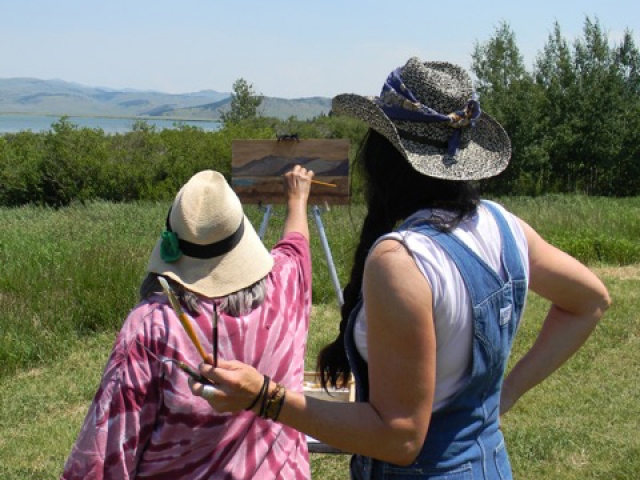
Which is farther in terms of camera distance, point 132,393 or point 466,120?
point 132,393

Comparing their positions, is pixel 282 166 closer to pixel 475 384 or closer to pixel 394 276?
pixel 475 384

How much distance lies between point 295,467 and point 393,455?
74 centimetres

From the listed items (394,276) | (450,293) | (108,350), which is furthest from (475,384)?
(108,350)

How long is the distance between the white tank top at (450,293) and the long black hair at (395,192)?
0.03 m

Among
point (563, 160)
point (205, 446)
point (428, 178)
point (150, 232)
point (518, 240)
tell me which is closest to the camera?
point (428, 178)

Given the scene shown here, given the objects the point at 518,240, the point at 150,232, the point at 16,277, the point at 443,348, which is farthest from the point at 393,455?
the point at 150,232

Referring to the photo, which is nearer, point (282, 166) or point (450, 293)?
point (450, 293)

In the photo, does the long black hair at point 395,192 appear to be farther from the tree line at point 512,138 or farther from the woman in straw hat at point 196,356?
the tree line at point 512,138

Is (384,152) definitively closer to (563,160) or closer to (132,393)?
(132,393)

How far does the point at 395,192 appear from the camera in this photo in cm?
182

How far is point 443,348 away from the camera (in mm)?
1718

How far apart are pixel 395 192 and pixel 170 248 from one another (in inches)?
24.7

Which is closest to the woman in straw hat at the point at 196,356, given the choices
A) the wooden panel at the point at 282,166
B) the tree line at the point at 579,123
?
the wooden panel at the point at 282,166

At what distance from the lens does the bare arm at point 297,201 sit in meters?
2.88
